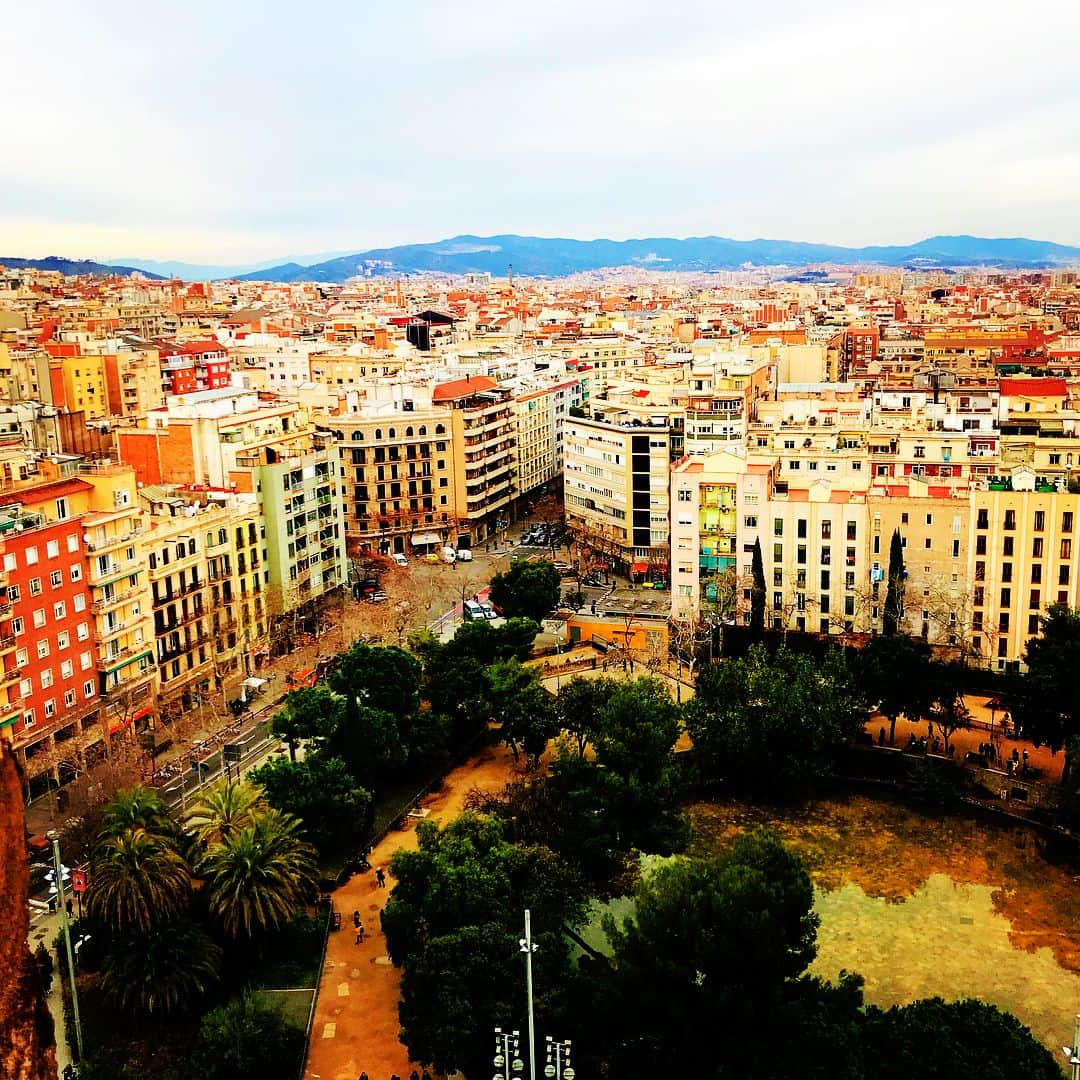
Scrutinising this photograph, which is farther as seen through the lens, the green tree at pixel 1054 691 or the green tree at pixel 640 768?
the green tree at pixel 1054 691

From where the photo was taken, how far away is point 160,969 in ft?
94.1

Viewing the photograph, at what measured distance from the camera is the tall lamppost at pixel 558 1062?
73.8 ft

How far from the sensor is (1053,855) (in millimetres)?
37125

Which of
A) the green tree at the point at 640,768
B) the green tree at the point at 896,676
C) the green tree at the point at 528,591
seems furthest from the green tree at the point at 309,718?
the green tree at the point at 896,676

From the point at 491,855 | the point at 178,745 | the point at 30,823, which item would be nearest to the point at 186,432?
the point at 178,745

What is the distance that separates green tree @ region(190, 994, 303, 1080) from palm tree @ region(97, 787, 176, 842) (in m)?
5.91

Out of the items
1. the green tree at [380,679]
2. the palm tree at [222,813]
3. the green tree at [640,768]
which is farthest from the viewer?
the green tree at [380,679]

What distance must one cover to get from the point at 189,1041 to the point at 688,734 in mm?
21771

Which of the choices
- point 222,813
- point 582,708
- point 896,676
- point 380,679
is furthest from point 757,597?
point 222,813

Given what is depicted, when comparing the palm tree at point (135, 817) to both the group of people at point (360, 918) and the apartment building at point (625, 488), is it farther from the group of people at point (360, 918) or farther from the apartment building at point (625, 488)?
the apartment building at point (625, 488)

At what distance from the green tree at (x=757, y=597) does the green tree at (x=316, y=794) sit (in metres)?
22.3

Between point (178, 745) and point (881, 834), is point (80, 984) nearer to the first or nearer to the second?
point (178, 745)

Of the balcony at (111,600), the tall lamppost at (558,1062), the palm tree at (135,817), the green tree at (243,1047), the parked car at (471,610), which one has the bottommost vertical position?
the parked car at (471,610)

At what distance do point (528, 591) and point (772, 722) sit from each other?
20.0 m
